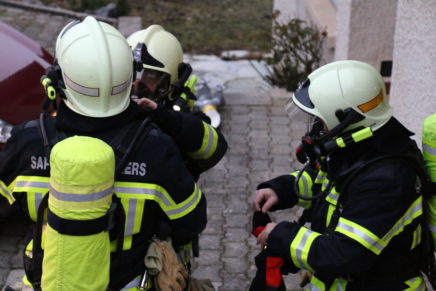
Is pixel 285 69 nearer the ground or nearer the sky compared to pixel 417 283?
nearer the ground

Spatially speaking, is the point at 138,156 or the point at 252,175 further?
the point at 252,175

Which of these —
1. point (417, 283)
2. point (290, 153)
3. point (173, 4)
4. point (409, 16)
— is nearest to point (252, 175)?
point (290, 153)

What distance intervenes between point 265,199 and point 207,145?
14.9 inches

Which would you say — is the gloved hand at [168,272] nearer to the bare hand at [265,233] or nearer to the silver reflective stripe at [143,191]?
the silver reflective stripe at [143,191]

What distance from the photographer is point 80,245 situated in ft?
8.39

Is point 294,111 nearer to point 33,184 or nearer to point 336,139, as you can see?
point 336,139

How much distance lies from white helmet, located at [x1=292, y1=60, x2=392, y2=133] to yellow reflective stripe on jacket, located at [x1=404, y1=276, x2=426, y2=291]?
67cm

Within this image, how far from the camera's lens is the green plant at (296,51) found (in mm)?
8359

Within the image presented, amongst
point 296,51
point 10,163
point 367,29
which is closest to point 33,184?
point 10,163

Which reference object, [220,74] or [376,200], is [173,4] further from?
[376,200]

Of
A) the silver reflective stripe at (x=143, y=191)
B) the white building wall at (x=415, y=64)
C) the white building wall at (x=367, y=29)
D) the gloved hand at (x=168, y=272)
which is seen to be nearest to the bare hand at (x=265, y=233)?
the gloved hand at (x=168, y=272)

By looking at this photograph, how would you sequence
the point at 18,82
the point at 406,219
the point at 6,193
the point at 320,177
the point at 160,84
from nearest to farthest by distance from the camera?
the point at 406,219 < the point at 6,193 < the point at 320,177 < the point at 160,84 < the point at 18,82

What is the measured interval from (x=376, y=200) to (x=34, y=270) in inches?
53.6

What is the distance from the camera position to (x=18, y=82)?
18.2ft
